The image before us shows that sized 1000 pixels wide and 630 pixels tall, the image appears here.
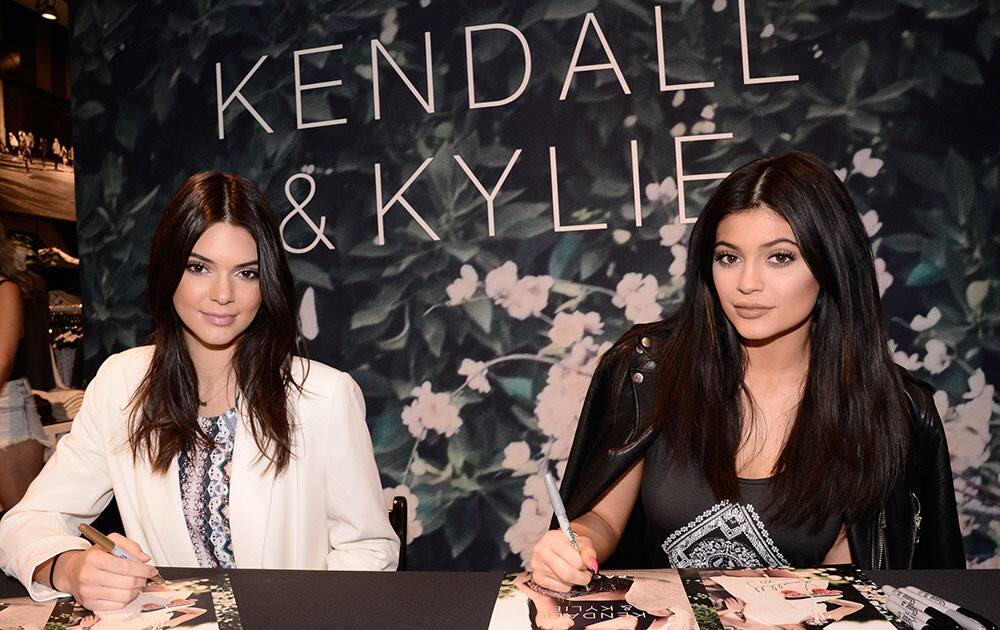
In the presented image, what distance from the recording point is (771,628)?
1089 millimetres

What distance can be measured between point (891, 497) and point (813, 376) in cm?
31

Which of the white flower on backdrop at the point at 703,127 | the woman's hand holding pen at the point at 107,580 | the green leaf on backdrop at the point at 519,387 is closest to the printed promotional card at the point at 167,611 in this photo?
the woman's hand holding pen at the point at 107,580

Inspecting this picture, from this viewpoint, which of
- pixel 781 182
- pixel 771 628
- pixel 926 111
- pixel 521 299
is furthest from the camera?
pixel 521 299

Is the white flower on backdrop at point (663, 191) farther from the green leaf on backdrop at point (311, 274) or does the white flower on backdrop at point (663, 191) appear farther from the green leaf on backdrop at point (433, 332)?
the green leaf on backdrop at point (311, 274)

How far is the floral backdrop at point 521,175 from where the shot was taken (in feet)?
10.1

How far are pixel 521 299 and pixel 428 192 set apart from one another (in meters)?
0.56

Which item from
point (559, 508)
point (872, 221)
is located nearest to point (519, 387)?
point (872, 221)

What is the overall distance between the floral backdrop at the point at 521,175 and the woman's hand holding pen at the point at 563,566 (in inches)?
77.5

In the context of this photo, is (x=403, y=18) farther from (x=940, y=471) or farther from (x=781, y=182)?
(x=940, y=471)

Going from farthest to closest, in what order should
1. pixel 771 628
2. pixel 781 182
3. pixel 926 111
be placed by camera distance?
pixel 926 111, pixel 781 182, pixel 771 628

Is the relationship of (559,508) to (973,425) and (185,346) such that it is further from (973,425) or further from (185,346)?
(973,425)

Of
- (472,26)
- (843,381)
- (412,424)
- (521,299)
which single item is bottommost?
(412,424)

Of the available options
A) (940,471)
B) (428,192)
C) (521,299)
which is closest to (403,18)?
(428,192)

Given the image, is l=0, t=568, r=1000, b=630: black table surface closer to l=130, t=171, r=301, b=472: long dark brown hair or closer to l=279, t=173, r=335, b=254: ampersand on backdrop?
l=130, t=171, r=301, b=472: long dark brown hair
